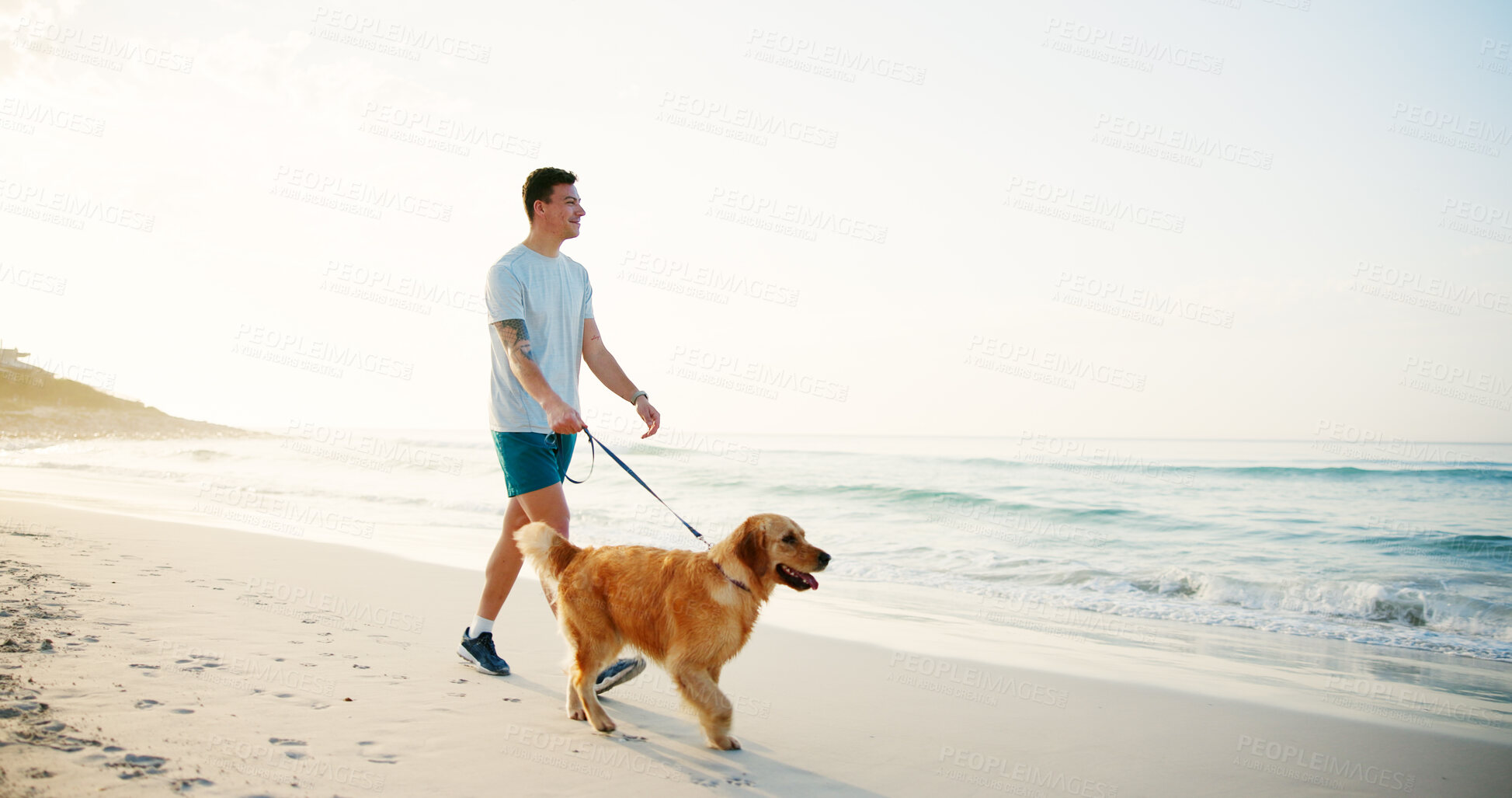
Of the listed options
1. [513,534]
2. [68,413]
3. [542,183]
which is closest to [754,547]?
[513,534]

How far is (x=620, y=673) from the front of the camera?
3.61 metres

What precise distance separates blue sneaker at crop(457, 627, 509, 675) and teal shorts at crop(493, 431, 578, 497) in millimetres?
762

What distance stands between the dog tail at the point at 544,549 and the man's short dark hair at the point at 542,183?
4.62 feet

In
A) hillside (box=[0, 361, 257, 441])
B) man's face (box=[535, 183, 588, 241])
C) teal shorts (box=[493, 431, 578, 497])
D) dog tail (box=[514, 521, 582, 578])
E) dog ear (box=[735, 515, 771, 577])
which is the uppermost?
man's face (box=[535, 183, 588, 241])

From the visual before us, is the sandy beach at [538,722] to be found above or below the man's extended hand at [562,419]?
below

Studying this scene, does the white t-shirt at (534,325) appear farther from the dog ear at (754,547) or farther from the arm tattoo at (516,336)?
the dog ear at (754,547)

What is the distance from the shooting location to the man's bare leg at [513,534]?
3611 millimetres

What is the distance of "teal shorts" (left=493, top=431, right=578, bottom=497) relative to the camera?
11.8ft

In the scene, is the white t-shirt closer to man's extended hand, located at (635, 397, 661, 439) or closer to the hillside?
man's extended hand, located at (635, 397, 661, 439)

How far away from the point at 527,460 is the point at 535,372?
0.43 meters

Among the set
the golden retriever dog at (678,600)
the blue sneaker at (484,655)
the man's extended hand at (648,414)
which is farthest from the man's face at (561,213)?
the blue sneaker at (484,655)

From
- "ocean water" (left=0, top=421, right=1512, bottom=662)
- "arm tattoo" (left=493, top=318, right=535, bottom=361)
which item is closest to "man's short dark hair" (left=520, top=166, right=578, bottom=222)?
"arm tattoo" (left=493, top=318, right=535, bottom=361)

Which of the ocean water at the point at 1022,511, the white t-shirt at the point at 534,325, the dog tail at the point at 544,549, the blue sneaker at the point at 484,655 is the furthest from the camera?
the ocean water at the point at 1022,511

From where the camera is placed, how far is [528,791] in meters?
2.56
